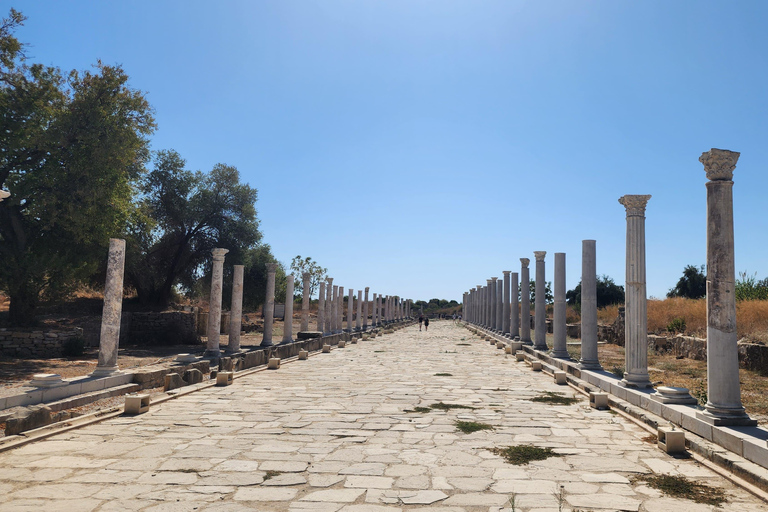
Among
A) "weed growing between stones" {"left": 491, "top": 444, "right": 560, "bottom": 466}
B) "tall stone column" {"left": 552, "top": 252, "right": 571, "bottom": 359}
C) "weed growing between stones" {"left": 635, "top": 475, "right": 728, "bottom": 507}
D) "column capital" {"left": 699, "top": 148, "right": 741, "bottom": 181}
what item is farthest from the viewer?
"tall stone column" {"left": 552, "top": 252, "right": 571, "bottom": 359}

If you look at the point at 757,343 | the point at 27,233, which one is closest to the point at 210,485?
the point at 757,343

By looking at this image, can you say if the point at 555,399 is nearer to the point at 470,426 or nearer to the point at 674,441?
the point at 470,426

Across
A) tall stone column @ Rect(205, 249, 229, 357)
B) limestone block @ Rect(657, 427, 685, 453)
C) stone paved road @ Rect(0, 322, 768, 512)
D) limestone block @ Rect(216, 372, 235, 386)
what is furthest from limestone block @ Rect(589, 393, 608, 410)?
tall stone column @ Rect(205, 249, 229, 357)

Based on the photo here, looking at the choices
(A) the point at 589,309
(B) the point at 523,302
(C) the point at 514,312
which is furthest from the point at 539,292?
(A) the point at 589,309

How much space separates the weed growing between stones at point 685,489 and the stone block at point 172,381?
28.4 feet

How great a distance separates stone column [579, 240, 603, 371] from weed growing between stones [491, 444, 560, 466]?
6.78m

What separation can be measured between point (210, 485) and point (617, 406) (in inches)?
267

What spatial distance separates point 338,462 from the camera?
5.74 metres

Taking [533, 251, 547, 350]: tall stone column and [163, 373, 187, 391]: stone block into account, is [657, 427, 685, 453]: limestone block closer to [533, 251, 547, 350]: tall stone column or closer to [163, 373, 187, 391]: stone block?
[163, 373, 187, 391]: stone block

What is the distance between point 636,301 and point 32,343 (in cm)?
1847

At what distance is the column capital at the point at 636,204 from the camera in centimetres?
1008

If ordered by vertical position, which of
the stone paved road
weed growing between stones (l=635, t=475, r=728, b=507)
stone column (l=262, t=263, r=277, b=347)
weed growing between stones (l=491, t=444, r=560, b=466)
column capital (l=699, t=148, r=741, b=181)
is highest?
column capital (l=699, t=148, r=741, b=181)

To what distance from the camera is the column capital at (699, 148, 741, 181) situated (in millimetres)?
7012

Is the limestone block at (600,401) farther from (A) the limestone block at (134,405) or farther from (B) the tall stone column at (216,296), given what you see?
(B) the tall stone column at (216,296)
